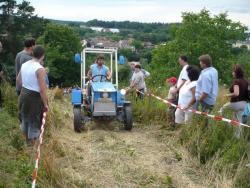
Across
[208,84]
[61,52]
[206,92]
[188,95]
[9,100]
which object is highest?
[208,84]

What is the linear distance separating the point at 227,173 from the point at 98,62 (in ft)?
16.4

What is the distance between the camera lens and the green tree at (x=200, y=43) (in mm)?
48344

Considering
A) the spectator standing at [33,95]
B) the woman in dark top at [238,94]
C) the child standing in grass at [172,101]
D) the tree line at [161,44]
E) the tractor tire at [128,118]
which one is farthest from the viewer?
the tree line at [161,44]

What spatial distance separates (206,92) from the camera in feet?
28.6

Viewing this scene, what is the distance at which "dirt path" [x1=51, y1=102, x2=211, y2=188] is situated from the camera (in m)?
6.68

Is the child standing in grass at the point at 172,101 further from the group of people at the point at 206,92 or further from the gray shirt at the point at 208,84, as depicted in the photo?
the gray shirt at the point at 208,84

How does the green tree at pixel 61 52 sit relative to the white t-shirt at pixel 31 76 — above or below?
below

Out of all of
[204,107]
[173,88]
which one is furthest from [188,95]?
[173,88]

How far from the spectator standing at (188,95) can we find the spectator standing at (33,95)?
281 centimetres

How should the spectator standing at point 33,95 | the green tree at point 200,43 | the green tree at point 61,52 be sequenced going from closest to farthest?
1. the spectator standing at point 33,95
2. the green tree at point 200,43
3. the green tree at point 61,52

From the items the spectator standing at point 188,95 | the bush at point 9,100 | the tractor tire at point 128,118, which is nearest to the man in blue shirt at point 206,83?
the spectator standing at point 188,95

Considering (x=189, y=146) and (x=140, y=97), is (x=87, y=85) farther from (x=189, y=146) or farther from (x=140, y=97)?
(x=189, y=146)

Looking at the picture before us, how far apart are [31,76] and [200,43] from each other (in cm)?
4260

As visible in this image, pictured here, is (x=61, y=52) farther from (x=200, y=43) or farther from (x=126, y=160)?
(x=126, y=160)
